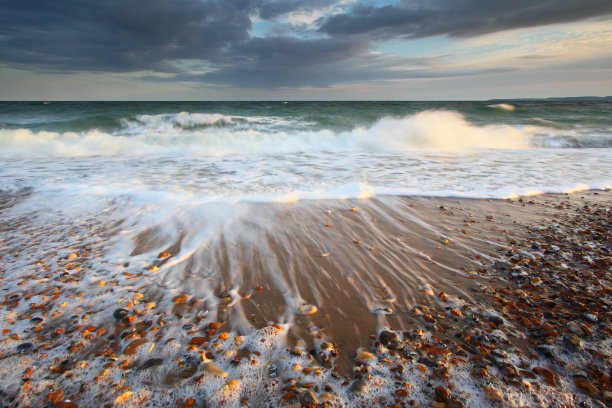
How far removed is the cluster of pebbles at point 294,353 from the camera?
1.45 metres

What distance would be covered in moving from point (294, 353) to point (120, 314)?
3.90ft

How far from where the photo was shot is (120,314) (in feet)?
6.51

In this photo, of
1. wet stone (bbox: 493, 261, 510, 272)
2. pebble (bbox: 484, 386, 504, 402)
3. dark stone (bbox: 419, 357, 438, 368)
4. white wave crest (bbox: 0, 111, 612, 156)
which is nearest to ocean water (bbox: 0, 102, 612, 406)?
wet stone (bbox: 493, 261, 510, 272)

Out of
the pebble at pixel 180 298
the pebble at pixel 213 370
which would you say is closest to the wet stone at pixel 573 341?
the pebble at pixel 213 370

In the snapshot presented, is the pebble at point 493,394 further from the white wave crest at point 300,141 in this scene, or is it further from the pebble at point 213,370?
the white wave crest at point 300,141

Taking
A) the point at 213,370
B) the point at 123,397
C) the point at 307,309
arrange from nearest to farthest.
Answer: the point at 123,397
the point at 213,370
the point at 307,309

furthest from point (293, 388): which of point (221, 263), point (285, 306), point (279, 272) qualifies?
point (221, 263)

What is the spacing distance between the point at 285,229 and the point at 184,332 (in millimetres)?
1755

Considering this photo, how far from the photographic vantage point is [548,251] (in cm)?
292

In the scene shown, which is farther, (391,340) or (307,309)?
(307,309)

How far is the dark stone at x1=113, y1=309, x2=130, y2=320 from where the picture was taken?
1969mm

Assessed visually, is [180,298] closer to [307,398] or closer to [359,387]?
[307,398]

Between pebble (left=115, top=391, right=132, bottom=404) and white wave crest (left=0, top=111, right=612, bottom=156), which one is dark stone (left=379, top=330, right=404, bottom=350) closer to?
pebble (left=115, top=391, right=132, bottom=404)

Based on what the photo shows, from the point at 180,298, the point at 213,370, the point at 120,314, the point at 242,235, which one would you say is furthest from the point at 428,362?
the point at 242,235
